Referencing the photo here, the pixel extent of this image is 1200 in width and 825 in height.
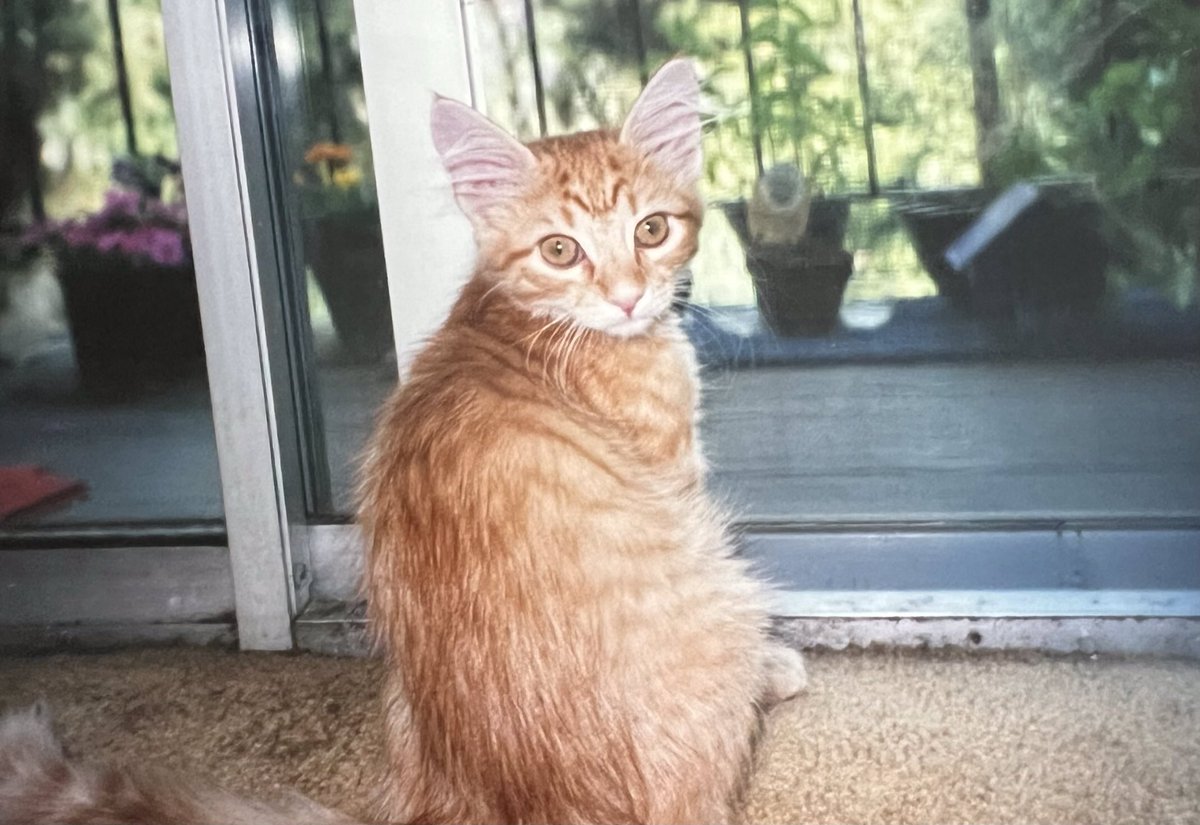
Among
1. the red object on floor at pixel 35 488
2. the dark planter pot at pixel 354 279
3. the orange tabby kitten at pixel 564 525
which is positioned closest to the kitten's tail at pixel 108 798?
the orange tabby kitten at pixel 564 525

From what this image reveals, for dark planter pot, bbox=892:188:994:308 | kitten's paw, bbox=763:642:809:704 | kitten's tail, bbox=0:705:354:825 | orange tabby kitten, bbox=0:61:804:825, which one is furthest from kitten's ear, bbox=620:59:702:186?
kitten's tail, bbox=0:705:354:825

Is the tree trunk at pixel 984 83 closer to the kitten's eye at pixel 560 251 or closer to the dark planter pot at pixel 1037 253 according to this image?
the dark planter pot at pixel 1037 253

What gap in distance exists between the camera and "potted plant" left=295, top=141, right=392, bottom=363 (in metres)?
1.39

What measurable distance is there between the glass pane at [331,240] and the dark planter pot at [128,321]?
0.13 metres

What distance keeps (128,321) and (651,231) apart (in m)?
0.65

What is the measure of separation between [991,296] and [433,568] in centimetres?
74

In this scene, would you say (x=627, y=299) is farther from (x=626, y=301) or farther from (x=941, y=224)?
(x=941, y=224)

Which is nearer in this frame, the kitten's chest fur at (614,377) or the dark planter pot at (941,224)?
the kitten's chest fur at (614,377)

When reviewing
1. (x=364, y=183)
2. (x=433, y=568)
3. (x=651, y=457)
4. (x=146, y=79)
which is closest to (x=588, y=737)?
(x=433, y=568)

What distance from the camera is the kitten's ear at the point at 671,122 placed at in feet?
3.92

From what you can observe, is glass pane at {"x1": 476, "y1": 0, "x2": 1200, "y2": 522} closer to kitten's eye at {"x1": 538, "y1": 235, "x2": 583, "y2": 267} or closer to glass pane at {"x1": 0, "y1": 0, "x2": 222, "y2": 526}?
kitten's eye at {"x1": 538, "y1": 235, "x2": 583, "y2": 267}

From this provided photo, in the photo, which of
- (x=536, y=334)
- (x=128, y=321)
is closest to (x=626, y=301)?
(x=536, y=334)

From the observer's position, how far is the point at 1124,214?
1.26m

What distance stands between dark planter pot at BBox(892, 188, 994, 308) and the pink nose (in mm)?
353
